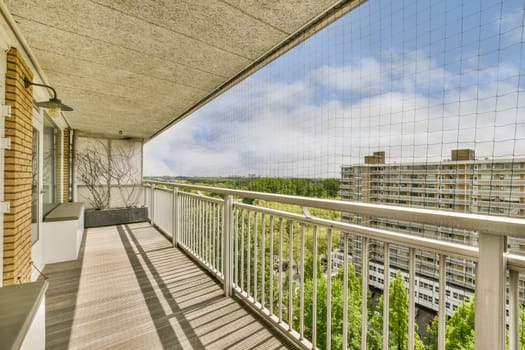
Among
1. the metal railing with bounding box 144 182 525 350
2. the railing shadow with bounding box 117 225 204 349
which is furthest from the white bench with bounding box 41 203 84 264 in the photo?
the metal railing with bounding box 144 182 525 350

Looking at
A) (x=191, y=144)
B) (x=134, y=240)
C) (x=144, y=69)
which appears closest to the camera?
(x=144, y=69)

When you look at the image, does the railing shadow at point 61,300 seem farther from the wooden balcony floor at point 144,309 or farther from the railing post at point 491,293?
the railing post at point 491,293

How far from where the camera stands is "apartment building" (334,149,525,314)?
1014 millimetres

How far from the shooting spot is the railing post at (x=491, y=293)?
78 centimetres

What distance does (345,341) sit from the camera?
1.35 m

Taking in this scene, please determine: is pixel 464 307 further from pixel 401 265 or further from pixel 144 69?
pixel 144 69

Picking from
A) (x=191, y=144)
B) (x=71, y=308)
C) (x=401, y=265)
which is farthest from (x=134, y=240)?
(x=191, y=144)

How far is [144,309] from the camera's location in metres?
2.19

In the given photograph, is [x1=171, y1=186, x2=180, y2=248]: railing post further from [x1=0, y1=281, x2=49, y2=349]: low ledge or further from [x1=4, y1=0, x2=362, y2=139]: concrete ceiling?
[x1=0, y1=281, x2=49, y2=349]: low ledge

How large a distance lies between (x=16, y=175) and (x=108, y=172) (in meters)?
5.72

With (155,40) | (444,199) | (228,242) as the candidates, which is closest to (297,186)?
(228,242)

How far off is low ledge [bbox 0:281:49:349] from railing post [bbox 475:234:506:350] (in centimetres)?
155

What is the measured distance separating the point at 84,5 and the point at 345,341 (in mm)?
2773

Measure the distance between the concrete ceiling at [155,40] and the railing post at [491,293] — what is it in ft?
5.82
